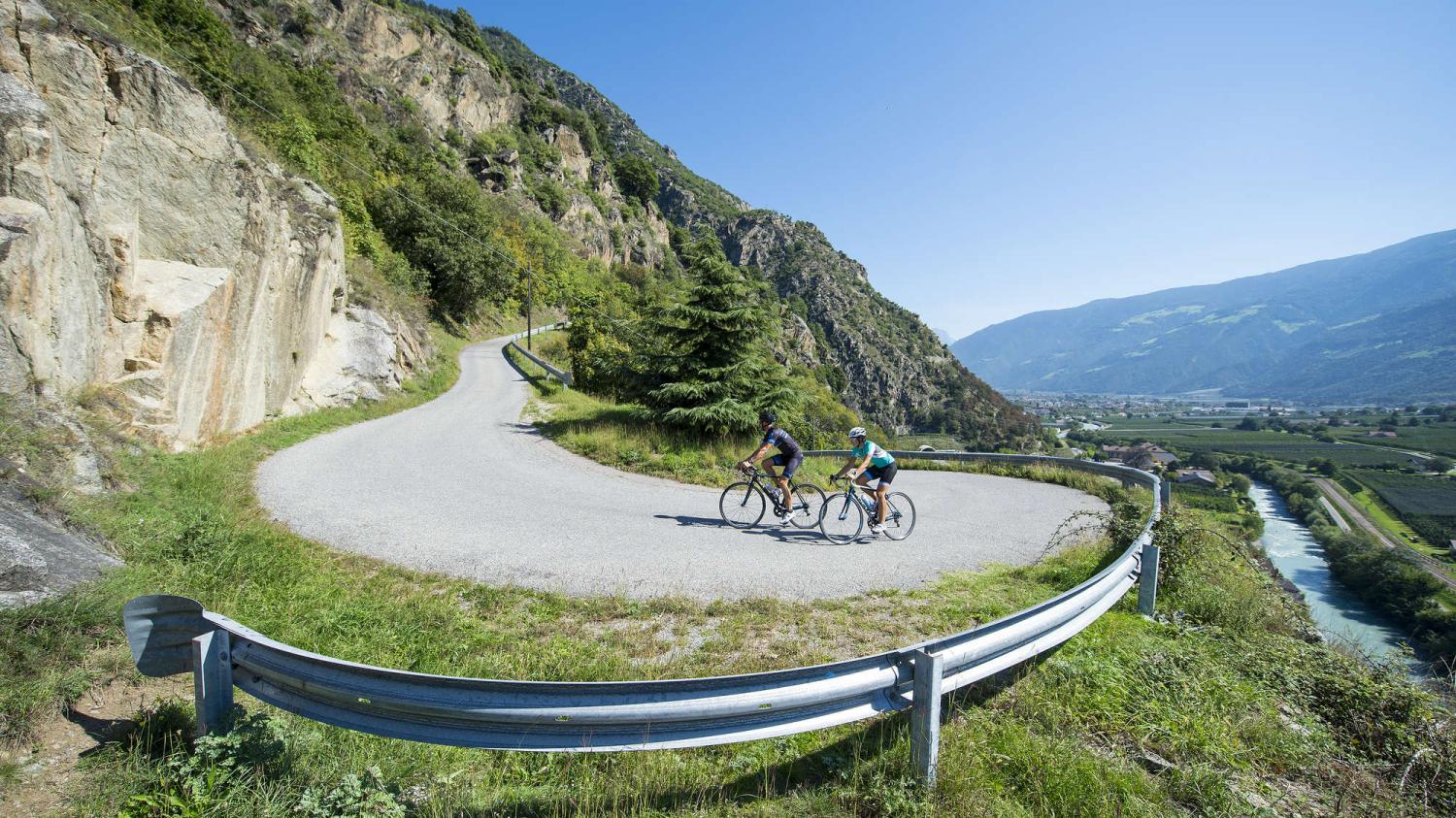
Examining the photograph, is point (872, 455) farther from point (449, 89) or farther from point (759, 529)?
point (449, 89)

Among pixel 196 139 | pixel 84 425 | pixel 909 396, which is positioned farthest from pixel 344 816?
pixel 909 396

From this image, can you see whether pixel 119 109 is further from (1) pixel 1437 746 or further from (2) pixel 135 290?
(1) pixel 1437 746

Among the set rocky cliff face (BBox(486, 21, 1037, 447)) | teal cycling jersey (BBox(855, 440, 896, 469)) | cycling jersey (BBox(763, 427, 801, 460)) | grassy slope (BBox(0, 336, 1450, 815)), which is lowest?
grassy slope (BBox(0, 336, 1450, 815))

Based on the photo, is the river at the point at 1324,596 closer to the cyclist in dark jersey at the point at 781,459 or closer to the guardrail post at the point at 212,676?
the cyclist in dark jersey at the point at 781,459

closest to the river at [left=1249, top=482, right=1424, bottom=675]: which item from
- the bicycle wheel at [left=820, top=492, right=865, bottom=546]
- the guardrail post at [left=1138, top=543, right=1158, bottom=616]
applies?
the guardrail post at [left=1138, top=543, right=1158, bottom=616]

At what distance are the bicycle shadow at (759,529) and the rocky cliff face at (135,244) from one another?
814 centimetres

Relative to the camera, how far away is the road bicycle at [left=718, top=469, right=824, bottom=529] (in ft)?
29.3

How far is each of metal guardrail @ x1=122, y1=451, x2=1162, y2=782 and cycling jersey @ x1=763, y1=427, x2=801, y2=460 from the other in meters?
6.25

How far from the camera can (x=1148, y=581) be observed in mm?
5480

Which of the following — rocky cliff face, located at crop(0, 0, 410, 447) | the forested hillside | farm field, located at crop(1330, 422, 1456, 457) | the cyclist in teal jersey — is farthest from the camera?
farm field, located at crop(1330, 422, 1456, 457)

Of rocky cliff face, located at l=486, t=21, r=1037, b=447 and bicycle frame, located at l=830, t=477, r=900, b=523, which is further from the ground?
rocky cliff face, located at l=486, t=21, r=1037, b=447

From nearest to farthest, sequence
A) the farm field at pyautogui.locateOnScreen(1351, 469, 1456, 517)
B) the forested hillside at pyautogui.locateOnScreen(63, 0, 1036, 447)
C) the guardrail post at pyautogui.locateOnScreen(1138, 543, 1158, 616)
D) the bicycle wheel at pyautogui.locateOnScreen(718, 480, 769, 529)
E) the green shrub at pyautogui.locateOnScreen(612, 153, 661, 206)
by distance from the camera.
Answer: the guardrail post at pyautogui.locateOnScreen(1138, 543, 1158, 616)
the bicycle wheel at pyautogui.locateOnScreen(718, 480, 769, 529)
the forested hillside at pyautogui.locateOnScreen(63, 0, 1036, 447)
the farm field at pyautogui.locateOnScreen(1351, 469, 1456, 517)
the green shrub at pyautogui.locateOnScreen(612, 153, 661, 206)

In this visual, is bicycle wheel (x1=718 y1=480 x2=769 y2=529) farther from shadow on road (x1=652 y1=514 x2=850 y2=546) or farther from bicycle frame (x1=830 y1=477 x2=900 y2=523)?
bicycle frame (x1=830 y1=477 x2=900 y2=523)

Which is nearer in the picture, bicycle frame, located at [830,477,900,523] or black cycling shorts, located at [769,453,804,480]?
bicycle frame, located at [830,477,900,523]
